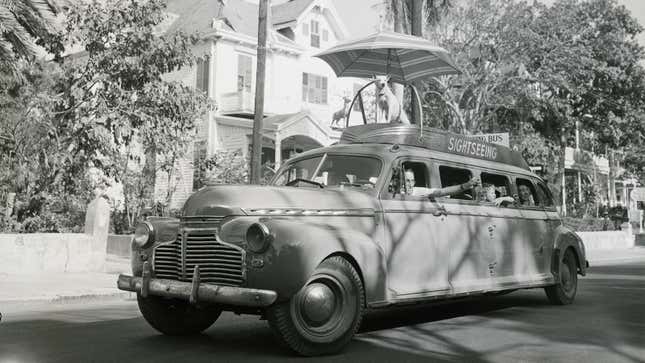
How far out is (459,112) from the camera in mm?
27141

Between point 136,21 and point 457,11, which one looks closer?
point 136,21

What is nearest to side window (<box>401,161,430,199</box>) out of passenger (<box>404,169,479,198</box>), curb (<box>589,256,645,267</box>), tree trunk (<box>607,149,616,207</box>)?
passenger (<box>404,169,479,198</box>)

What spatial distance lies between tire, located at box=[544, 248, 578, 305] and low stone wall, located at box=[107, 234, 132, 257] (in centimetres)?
1186

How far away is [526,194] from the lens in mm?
9172

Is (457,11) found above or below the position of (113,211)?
above

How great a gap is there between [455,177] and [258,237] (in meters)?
3.28

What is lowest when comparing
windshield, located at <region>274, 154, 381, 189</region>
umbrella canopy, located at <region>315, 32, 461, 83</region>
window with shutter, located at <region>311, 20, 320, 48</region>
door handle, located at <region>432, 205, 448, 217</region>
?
door handle, located at <region>432, 205, 448, 217</region>

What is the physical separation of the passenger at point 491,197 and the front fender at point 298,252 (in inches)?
108

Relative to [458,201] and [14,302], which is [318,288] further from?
[14,302]

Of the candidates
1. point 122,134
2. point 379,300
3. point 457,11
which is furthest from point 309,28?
point 379,300

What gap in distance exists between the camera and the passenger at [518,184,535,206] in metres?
9.02

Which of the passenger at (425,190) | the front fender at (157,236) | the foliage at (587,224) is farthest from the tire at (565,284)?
the foliage at (587,224)

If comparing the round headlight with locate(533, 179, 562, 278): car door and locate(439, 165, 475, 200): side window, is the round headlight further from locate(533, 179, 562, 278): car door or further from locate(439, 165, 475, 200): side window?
locate(533, 179, 562, 278): car door

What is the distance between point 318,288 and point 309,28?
27230mm
